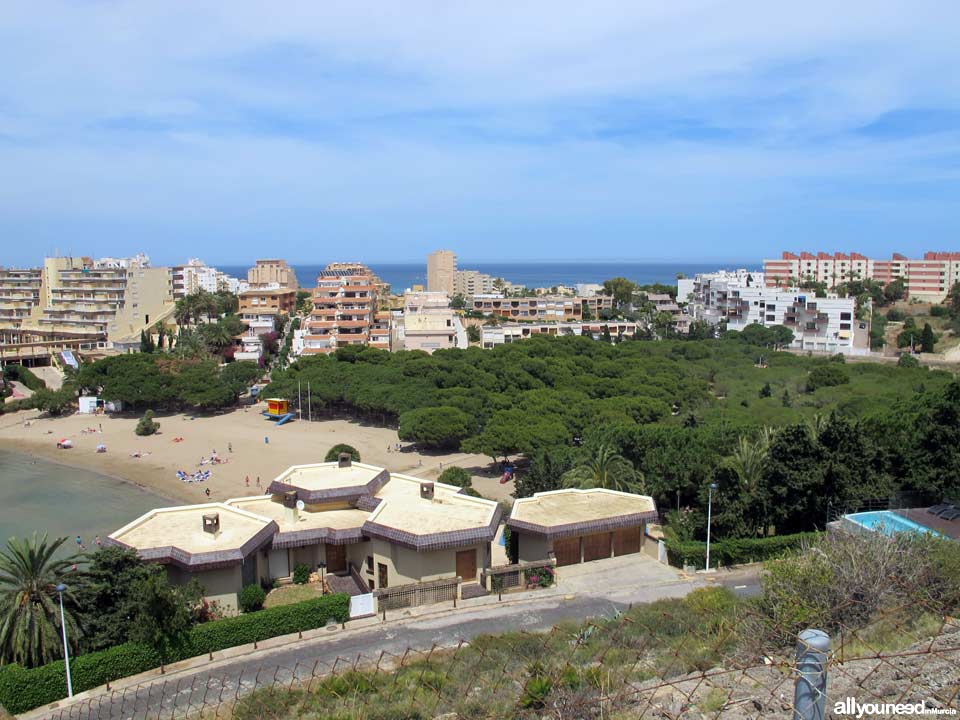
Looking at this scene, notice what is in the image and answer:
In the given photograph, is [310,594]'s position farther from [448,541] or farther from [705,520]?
[705,520]

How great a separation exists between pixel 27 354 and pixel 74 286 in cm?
1682

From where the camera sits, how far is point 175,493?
39.5 m

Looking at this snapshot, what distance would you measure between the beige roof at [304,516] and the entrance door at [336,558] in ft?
2.27

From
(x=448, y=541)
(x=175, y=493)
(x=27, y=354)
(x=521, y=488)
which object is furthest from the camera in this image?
(x=27, y=354)

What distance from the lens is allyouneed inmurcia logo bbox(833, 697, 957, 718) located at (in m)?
9.65

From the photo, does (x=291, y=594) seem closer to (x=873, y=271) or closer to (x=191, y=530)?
(x=191, y=530)

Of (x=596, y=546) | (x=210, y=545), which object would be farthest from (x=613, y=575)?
(x=210, y=545)

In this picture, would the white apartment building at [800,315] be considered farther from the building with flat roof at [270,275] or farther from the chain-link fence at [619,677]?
the chain-link fence at [619,677]

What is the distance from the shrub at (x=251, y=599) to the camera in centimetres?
1988

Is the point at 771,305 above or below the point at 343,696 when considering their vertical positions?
above

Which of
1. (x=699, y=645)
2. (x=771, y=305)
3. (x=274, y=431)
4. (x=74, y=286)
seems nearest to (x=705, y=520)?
(x=699, y=645)

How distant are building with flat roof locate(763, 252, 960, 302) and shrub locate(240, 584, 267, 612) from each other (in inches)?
4323

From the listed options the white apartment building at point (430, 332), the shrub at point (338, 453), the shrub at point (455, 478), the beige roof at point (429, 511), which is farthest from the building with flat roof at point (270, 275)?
the beige roof at point (429, 511)

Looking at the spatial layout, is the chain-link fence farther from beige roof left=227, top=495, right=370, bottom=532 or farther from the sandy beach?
the sandy beach
